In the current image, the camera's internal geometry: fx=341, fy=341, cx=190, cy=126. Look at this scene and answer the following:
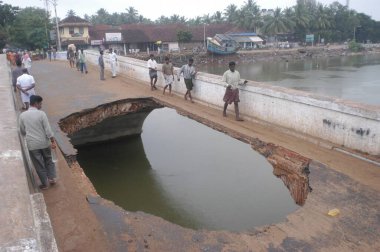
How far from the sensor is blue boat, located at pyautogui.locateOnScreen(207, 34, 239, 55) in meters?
55.4

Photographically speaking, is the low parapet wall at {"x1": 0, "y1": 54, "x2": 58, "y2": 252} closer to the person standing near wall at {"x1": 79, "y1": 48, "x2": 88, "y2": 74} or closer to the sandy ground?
the sandy ground

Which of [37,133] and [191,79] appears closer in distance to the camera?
[37,133]

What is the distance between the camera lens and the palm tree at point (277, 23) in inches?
2664

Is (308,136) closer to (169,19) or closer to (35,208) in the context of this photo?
(35,208)

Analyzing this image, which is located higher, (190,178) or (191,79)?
(191,79)

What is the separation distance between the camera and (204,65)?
183ft

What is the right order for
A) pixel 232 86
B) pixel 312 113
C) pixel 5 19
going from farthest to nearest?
pixel 5 19, pixel 232 86, pixel 312 113

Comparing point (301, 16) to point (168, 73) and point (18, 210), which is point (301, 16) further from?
point (18, 210)

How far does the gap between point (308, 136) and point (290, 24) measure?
67.4m

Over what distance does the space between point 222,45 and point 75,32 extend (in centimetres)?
2314

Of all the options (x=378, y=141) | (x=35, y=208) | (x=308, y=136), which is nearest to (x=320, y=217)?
(x=378, y=141)

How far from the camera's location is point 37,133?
505 cm

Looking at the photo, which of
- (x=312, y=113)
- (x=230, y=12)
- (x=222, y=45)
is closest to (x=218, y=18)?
(x=230, y=12)

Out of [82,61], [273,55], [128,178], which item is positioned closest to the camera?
[128,178]
